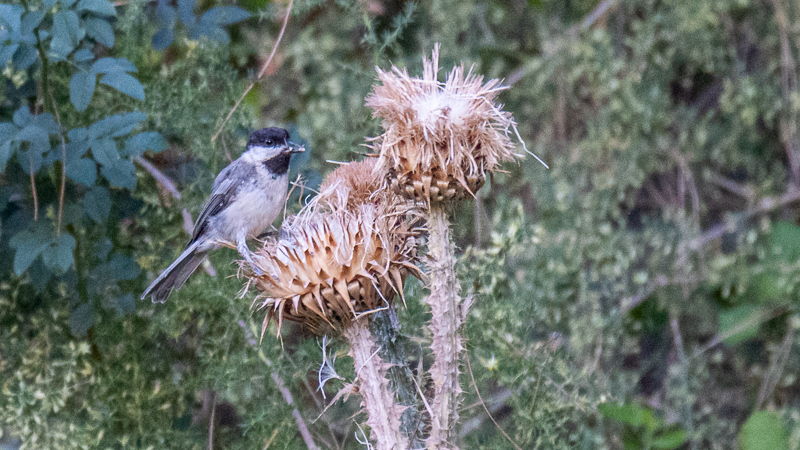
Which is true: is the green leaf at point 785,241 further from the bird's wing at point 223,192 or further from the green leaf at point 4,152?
the green leaf at point 4,152

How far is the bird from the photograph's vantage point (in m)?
2.17

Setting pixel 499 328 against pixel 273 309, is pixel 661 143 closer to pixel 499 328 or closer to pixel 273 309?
pixel 499 328

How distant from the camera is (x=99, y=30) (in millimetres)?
1957

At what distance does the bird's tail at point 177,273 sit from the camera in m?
2.20

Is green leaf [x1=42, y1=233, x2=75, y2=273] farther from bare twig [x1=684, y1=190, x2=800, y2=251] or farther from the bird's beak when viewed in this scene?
bare twig [x1=684, y1=190, x2=800, y2=251]

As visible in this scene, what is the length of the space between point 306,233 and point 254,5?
6.26ft

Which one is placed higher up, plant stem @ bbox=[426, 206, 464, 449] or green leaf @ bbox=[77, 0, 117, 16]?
green leaf @ bbox=[77, 0, 117, 16]

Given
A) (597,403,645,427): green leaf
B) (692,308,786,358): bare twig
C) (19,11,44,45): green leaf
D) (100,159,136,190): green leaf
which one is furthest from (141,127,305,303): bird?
(692,308,786,358): bare twig

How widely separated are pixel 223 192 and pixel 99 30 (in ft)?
2.15

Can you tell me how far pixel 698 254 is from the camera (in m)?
3.15

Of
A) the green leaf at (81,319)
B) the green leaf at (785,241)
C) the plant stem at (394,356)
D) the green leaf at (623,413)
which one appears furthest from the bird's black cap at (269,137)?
the green leaf at (785,241)

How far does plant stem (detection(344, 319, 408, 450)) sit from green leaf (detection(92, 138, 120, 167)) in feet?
3.26

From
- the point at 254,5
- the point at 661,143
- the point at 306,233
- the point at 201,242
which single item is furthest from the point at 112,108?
the point at 661,143

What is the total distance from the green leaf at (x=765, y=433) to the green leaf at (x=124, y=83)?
247 centimetres
